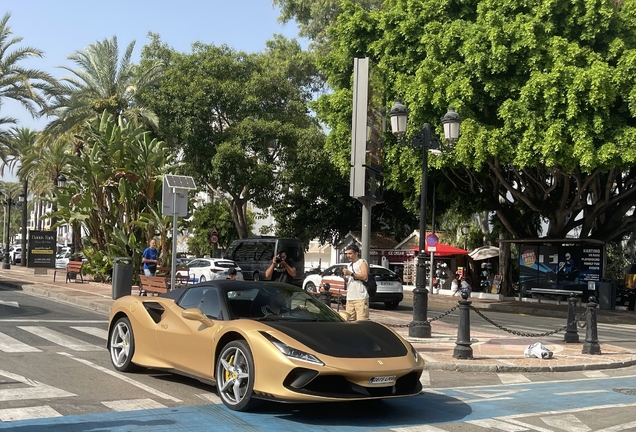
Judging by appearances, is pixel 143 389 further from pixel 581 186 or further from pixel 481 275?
pixel 481 275

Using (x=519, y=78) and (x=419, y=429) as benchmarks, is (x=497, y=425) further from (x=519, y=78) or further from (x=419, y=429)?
(x=519, y=78)

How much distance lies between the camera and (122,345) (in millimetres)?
9297

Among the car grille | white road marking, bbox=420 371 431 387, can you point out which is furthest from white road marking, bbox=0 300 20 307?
the car grille

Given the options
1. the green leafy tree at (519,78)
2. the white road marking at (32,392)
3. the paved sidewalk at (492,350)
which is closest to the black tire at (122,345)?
the white road marking at (32,392)

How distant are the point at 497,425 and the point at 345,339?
5.35 feet

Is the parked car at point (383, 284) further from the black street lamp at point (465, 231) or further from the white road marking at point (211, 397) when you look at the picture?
the black street lamp at point (465, 231)

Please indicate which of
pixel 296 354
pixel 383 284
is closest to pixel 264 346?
pixel 296 354

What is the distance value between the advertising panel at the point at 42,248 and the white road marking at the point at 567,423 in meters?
33.3

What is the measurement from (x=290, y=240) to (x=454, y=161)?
763 centimetres

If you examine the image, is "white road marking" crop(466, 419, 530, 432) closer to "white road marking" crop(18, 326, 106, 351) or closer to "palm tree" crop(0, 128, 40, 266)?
"white road marking" crop(18, 326, 106, 351)

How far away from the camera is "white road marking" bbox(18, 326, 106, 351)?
11.3m

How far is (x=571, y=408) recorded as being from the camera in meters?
8.34

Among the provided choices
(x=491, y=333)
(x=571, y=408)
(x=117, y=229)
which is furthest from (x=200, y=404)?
(x=117, y=229)

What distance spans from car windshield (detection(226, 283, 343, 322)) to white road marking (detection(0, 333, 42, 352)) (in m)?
4.25
